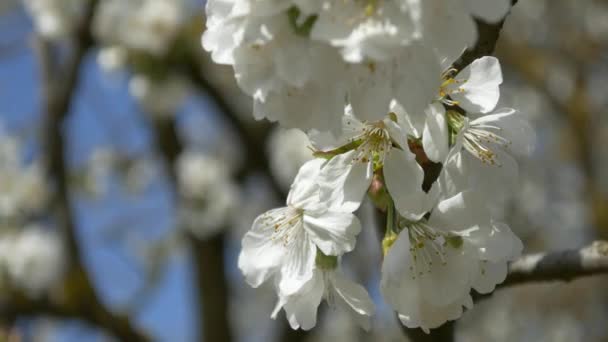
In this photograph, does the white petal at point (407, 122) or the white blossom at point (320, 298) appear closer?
the white petal at point (407, 122)

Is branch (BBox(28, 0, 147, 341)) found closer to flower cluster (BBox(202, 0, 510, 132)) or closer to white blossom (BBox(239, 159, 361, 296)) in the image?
white blossom (BBox(239, 159, 361, 296))

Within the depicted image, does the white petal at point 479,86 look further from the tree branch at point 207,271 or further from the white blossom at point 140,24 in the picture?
the tree branch at point 207,271

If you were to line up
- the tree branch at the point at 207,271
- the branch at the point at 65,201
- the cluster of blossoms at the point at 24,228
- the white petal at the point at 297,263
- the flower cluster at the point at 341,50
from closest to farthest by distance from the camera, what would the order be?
the flower cluster at the point at 341,50 < the white petal at the point at 297,263 < the branch at the point at 65,201 < the cluster of blossoms at the point at 24,228 < the tree branch at the point at 207,271

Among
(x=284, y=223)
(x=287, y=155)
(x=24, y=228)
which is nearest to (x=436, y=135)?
(x=284, y=223)

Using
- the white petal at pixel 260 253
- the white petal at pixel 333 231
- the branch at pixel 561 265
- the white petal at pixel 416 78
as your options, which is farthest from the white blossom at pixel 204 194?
the white petal at pixel 416 78

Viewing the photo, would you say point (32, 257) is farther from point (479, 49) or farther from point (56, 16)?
point (479, 49)

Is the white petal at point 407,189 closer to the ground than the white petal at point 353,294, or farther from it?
farther from it

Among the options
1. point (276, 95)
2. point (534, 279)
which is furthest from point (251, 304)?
point (276, 95)
